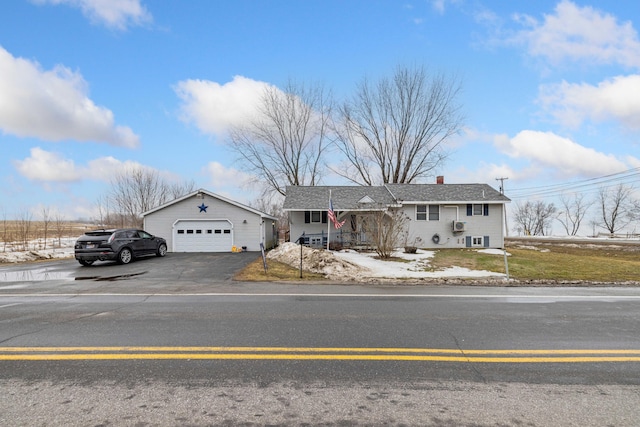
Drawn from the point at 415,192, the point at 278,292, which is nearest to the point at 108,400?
the point at 278,292

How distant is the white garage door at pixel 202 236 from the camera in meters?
22.2

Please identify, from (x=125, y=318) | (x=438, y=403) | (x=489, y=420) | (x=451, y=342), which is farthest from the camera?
(x=125, y=318)

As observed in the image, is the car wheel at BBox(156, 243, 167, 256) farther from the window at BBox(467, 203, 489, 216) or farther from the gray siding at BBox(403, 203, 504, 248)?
the window at BBox(467, 203, 489, 216)

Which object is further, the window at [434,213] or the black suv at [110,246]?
the window at [434,213]

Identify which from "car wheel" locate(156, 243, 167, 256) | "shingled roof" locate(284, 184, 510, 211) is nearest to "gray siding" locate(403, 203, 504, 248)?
"shingled roof" locate(284, 184, 510, 211)

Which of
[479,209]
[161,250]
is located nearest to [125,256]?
[161,250]

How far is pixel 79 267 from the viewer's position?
1448cm

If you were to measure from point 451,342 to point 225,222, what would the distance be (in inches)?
776

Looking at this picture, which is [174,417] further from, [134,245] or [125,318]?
[134,245]

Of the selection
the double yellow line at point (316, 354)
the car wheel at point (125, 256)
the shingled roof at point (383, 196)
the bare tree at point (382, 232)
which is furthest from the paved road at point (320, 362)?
the shingled roof at point (383, 196)

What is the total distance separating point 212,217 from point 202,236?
141cm

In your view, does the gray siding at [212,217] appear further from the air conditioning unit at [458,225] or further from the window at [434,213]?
the air conditioning unit at [458,225]

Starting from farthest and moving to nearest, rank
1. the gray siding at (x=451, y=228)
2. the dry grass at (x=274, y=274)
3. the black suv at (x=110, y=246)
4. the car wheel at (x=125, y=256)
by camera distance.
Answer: the gray siding at (x=451, y=228) → the car wheel at (x=125, y=256) → the black suv at (x=110, y=246) → the dry grass at (x=274, y=274)

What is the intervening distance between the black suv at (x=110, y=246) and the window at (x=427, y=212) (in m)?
17.3
